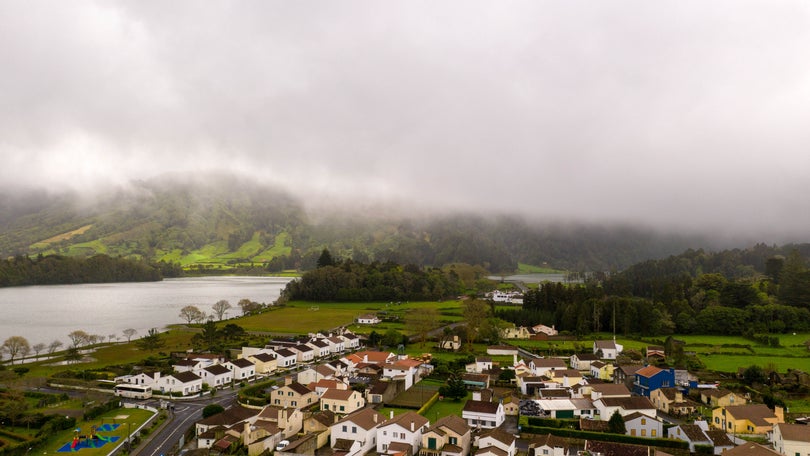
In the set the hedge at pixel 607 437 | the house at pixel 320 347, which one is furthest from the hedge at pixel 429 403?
the house at pixel 320 347

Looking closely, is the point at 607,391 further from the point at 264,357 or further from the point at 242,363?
the point at 242,363

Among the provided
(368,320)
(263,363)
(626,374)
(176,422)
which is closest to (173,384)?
(176,422)

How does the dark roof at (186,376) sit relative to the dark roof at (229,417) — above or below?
above

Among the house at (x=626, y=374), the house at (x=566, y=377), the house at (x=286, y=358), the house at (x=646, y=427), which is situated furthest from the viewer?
the house at (x=286, y=358)

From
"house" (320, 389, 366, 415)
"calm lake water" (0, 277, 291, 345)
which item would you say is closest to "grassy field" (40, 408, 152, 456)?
"house" (320, 389, 366, 415)

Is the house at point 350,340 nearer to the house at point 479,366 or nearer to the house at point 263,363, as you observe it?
the house at point 263,363
